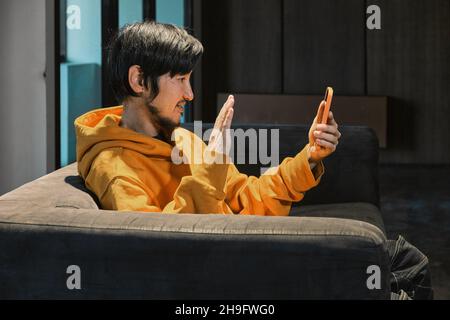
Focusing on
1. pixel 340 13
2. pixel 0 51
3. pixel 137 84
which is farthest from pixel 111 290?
pixel 340 13

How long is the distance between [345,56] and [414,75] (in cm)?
58

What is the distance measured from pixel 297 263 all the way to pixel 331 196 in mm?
1354

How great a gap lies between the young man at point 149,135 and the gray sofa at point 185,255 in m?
0.30

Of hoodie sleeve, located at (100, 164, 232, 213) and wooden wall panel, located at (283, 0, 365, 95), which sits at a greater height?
wooden wall panel, located at (283, 0, 365, 95)

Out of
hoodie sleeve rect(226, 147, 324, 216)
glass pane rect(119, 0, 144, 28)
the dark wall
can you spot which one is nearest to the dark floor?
the dark wall

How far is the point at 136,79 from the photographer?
1.98 metres

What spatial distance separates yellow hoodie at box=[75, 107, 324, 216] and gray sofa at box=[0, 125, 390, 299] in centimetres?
22

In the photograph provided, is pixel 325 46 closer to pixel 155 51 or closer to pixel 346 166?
pixel 346 166

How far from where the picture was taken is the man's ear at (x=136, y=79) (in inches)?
77.2

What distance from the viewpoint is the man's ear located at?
6.44 ft

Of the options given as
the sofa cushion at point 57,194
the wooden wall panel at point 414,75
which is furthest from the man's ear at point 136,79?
the wooden wall panel at point 414,75

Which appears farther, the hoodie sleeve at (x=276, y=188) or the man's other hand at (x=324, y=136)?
the hoodie sleeve at (x=276, y=188)

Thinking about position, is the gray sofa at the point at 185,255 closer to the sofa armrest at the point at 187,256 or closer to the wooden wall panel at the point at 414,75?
the sofa armrest at the point at 187,256

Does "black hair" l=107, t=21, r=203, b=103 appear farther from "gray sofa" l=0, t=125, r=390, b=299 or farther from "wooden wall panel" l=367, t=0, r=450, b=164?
"wooden wall panel" l=367, t=0, r=450, b=164
